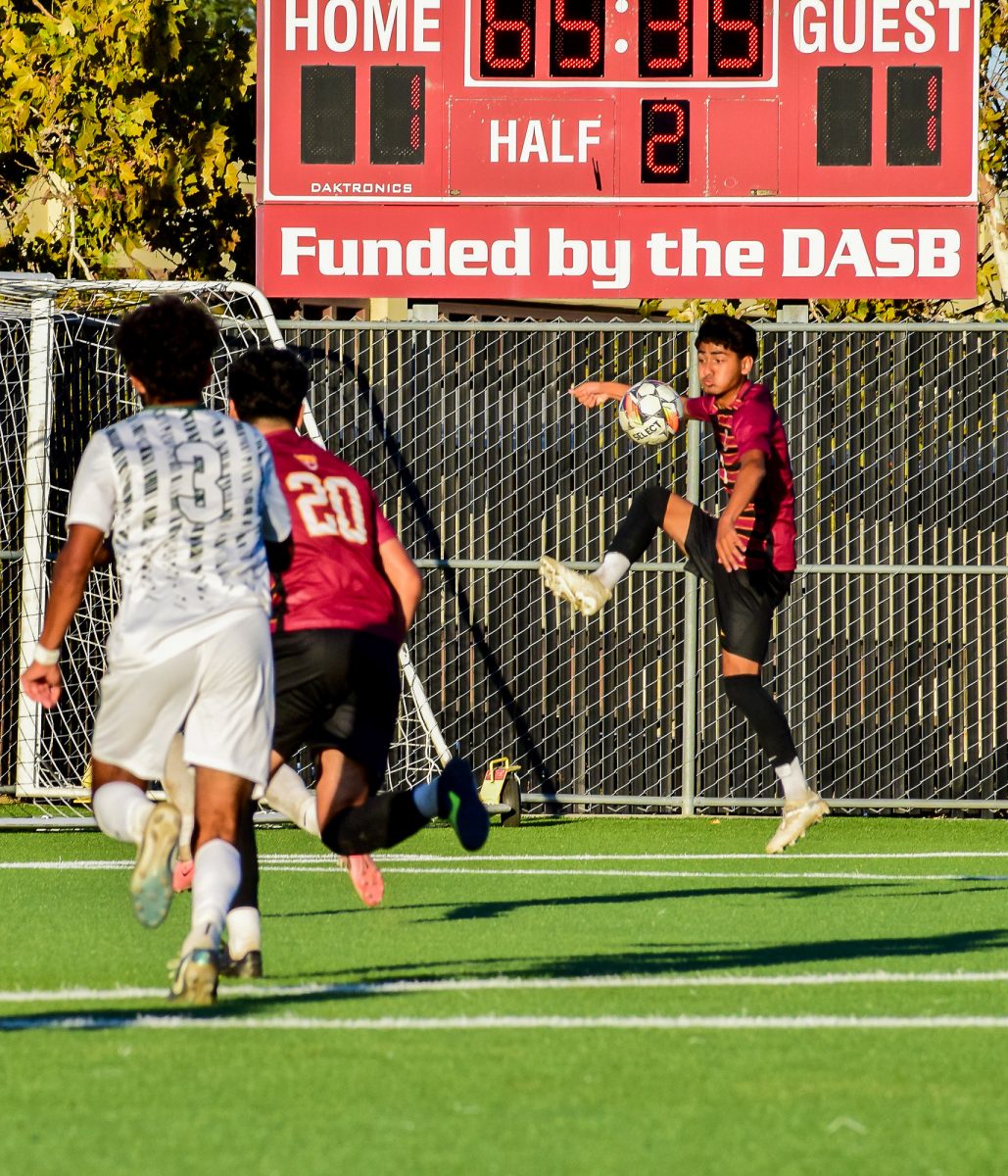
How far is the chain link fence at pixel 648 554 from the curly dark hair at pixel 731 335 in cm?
396

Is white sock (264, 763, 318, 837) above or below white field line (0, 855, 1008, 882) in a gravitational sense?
above

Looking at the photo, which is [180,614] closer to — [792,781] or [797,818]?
[797,818]

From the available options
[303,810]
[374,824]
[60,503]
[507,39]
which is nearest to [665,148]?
[507,39]

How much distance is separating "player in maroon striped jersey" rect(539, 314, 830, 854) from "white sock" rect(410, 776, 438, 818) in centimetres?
252

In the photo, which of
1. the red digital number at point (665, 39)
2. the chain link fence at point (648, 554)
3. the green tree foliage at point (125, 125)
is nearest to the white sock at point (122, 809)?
the chain link fence at point (648, 554)

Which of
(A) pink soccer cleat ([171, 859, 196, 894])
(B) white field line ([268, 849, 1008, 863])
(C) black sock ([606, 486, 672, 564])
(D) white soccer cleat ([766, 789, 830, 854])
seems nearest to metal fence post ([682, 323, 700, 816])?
(B) white field line ([268, 849, 1008, 863])

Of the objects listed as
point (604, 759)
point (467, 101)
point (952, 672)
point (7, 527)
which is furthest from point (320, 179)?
point (952, 672)

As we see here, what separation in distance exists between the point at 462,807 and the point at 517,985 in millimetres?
532

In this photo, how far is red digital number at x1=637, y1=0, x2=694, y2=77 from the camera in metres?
13.7

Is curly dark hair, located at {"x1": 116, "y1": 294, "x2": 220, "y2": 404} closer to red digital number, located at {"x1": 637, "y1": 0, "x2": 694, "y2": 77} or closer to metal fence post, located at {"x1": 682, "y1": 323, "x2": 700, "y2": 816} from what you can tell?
metal fence post, located at {"x1": 682, "y1": 323, "x2": 700, "y2": 816}

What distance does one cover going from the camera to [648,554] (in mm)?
13234

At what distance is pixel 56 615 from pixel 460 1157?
2.13 meters

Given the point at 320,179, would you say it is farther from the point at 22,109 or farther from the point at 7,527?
the point at 22,109

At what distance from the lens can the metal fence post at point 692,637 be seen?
12797 millimetres
